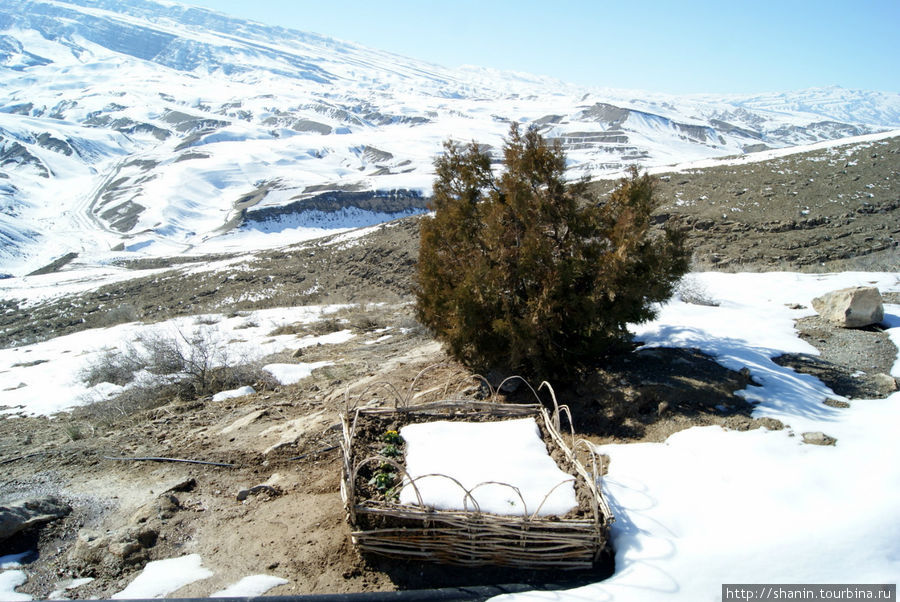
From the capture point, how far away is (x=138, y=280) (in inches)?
1125

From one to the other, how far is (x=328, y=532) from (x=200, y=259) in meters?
39.4

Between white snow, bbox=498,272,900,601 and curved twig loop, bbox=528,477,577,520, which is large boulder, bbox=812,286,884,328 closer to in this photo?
white snow, bbox=498,272,900,601

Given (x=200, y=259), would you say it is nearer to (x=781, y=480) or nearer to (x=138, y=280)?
(x=138, y=280)

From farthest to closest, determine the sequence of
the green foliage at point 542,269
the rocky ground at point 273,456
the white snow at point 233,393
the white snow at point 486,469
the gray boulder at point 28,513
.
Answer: the white snow at point 233,393
the green foliage at point 542,269
the gray boulder at point 28,513
the rocky ground at point 273,456
the white snow at point 486,469

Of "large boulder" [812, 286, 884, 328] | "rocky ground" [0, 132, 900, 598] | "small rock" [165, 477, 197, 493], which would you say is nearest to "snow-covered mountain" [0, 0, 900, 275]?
"rocky ground" [0, 132, 900, 598]

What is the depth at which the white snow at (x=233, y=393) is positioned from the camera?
752 cm

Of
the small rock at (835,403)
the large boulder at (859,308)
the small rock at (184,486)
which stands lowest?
the small rock at (184,486)

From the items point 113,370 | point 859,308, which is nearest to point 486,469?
point 859,308

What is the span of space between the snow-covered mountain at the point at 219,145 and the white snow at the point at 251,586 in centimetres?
3448

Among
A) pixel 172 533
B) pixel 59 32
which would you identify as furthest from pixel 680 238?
pixel 59 32

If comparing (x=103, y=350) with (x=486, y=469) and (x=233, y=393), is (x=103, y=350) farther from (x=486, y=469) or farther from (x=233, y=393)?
(x=486, y=469)

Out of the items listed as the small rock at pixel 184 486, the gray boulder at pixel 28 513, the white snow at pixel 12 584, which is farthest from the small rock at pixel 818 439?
the gray boulder at pixel 28 513

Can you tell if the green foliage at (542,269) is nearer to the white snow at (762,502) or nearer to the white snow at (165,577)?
the white snow at (762,502)

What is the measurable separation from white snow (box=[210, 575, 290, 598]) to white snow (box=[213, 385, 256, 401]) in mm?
4549
